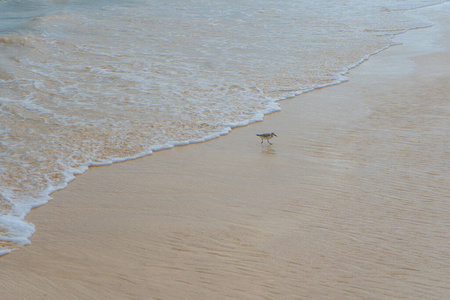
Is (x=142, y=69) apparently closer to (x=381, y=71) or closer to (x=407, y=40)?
(x=381, y=71)

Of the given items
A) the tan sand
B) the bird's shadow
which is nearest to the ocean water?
the tan sand

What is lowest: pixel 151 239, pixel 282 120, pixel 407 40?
pixel 151 239

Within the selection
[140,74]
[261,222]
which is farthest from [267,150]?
[140,74]

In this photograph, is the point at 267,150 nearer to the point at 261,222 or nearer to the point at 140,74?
the point at 261,222

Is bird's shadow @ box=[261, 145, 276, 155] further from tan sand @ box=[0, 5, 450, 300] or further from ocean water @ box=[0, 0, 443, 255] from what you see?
ocean water @ box=[0, 0, 443, 255]

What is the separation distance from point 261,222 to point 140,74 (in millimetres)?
7006

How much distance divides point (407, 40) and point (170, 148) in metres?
11.1

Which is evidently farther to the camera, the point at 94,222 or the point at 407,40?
the point at 407,40

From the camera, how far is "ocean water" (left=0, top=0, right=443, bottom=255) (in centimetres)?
719

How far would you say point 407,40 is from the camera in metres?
15.8

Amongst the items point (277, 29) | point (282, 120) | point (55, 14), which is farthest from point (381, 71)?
point (55, 14)

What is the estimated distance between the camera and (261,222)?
532 centimetres

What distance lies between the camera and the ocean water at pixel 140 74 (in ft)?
23.6

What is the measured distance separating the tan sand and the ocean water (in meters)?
0.55
